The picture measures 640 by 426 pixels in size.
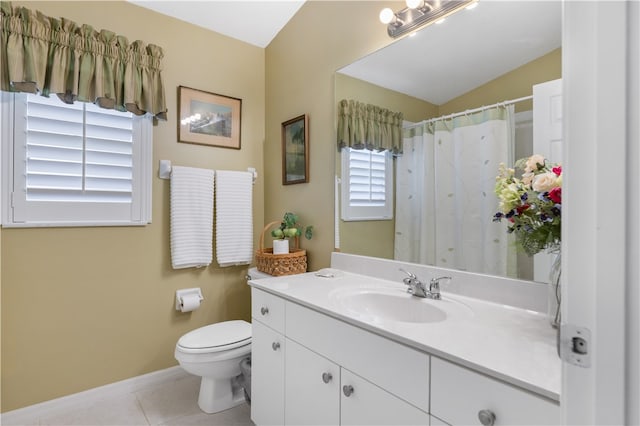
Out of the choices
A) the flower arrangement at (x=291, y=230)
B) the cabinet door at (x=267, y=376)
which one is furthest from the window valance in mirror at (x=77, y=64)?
the cabinet door at (x=267, y=376)

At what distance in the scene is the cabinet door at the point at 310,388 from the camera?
1182 millimetres

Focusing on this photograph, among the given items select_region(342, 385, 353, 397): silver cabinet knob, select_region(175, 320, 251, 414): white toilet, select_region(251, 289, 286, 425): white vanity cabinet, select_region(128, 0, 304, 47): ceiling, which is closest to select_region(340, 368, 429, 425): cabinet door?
select_region(342, 385, 353, 397): silver cabinet knob

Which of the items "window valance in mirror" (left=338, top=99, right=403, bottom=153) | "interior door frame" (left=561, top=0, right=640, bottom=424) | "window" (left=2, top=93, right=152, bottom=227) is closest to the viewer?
"interior door frame" (left=561, top=0, right=640, bottom=424)

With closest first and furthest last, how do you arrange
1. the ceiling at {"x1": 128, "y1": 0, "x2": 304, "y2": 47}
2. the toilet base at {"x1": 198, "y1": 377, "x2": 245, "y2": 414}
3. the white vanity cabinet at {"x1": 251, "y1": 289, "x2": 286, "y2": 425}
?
the white vanity cabinet at {"x1": 251, "y1": 289, "x2": 286, "y2": 425}, the toilet base at {"x1": 198, "y1": 377, "x2": 245, "y2": 414}, the ceiling at {"x1": 128, "y1": 0, "x2": 304, "y2": 47}

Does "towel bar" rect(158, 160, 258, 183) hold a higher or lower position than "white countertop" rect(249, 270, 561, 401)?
higher

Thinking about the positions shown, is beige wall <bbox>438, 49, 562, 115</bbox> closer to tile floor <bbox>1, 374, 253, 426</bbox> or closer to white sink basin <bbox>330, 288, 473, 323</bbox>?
white sink basin <bbox>330, 288, 473, 323</bbox>

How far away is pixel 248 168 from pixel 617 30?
237cm

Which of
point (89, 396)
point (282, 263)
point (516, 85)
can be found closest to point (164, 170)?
point (282, 263)

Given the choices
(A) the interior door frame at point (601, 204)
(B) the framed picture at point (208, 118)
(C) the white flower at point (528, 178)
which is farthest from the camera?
(B) the framed picture at point (208, 118)

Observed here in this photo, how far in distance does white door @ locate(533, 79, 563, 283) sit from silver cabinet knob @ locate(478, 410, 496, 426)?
59 cm

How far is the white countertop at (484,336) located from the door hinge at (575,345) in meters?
0.23

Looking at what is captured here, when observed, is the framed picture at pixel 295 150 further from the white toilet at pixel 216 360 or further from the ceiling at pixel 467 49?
the white toilet at pixel 216 360

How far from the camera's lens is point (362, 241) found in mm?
1833

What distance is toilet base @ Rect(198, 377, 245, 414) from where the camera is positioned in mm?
1898
